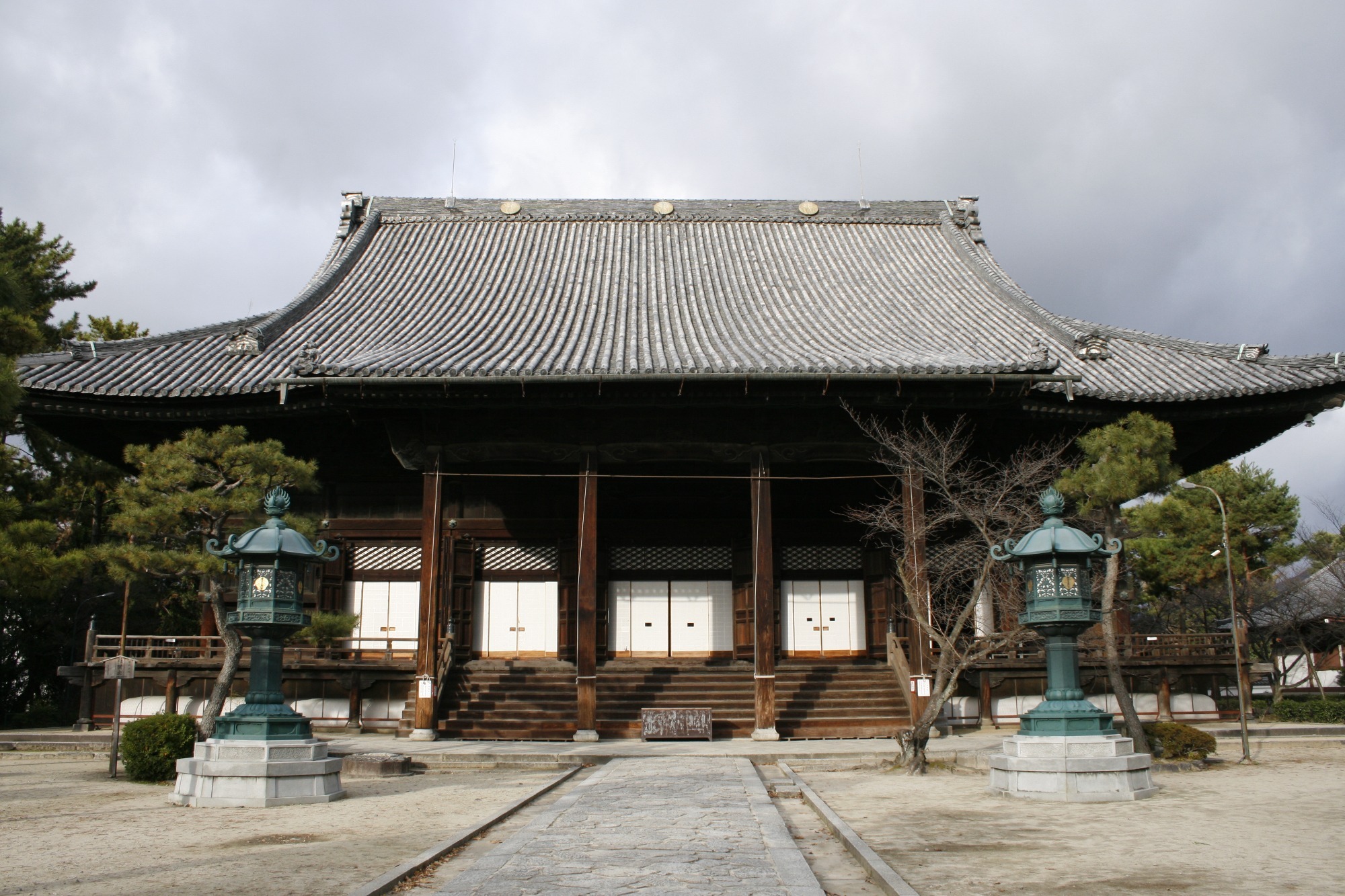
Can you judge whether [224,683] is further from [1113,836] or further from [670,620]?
[1113,836]

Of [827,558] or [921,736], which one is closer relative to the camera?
[921,736]

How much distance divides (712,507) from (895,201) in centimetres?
1156

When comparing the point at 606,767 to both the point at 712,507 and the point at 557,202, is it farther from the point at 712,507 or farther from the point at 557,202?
the point at 557,202

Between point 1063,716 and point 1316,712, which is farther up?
point 1063,716

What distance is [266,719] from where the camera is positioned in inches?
398

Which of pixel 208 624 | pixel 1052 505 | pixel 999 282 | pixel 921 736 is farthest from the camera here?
pixel 999 282

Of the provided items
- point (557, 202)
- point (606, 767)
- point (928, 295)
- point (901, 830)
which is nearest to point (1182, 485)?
point (928, 295)

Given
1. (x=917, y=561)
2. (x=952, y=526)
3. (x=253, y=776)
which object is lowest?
(x=253, y=776)

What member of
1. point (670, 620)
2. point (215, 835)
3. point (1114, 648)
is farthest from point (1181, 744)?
point (215, 835)

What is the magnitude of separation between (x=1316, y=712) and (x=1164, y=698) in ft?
26.4

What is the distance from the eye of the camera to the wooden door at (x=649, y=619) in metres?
20.4

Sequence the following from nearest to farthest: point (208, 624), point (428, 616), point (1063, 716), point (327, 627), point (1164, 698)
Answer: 1. point (1063, 716)
2. point (327, 627)
3. point (428, 616)
4. point (1164, 698)
5. point (208, 624)

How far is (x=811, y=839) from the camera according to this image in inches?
311

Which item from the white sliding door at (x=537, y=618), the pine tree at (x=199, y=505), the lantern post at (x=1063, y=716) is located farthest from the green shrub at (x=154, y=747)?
the lantern post at (x=1063, y=716)
